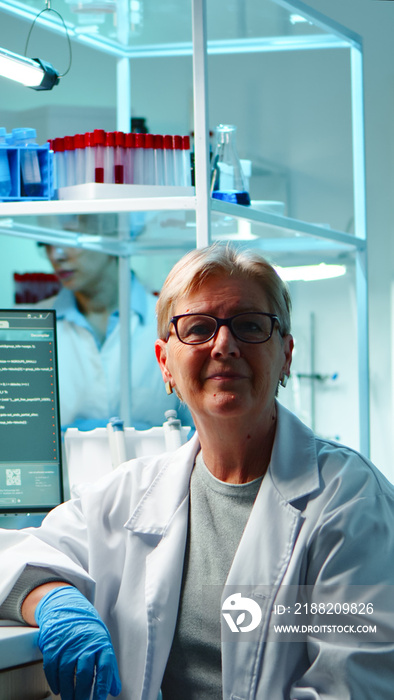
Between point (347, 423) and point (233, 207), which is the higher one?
point (233, 207)

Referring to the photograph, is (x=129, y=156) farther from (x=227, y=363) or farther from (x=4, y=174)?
(x=227, y=363)

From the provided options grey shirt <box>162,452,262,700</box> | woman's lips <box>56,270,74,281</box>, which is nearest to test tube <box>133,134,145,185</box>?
grey shirt <box>162,452,262,700</box>

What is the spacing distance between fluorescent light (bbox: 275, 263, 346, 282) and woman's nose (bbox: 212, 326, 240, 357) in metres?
2.02

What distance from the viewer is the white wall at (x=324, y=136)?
343 centimetres

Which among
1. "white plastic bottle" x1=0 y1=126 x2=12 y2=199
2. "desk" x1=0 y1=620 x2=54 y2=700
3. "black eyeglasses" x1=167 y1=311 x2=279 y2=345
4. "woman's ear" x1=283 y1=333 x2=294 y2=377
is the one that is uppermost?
"white plastic bottle" x1=0 y1=126 x2=12 y2=199

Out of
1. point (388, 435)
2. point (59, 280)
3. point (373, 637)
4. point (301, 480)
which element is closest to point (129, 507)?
point (301, 480)

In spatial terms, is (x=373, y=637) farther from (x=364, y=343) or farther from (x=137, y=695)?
(x=364, y=343)

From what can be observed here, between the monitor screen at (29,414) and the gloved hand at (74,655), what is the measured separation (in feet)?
2.14

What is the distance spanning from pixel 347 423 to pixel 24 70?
2.25m

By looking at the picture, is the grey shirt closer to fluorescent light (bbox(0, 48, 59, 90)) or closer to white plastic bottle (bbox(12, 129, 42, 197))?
white plastic bottle (bbox(12, 129, 42, 197))

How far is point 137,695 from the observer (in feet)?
3.99

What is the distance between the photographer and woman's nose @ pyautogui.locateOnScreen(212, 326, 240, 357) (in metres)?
1.25

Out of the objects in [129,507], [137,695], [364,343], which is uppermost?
[364,343]

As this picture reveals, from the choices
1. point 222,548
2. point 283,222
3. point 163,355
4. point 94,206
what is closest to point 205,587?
point 222,548
